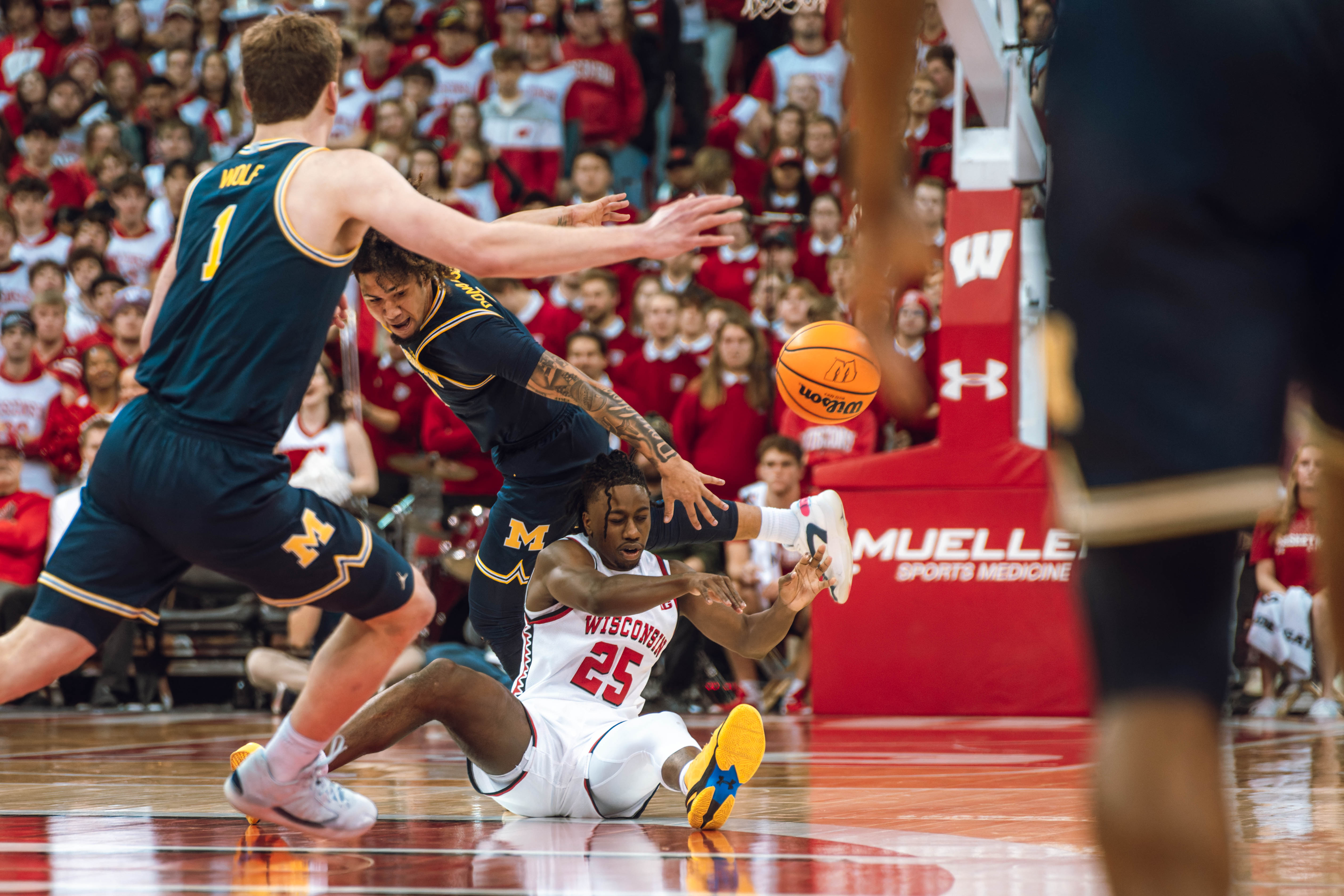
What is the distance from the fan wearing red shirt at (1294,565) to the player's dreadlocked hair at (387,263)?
5.80m

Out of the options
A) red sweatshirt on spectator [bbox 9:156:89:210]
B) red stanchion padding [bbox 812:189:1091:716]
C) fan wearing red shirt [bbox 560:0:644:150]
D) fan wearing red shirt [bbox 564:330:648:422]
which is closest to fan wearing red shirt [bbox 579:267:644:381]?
fan wearing red shirt [bbox 564:330:648:422]

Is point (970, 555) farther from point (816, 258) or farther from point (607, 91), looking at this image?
point (607, 91)

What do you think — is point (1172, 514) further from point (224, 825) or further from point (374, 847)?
point (224, 825)

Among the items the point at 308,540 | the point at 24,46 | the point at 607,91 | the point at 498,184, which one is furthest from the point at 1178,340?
the point at 24,46

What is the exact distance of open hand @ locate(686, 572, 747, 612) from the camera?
14.2 ft

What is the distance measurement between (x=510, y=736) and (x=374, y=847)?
60 centimetres

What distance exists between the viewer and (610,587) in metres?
4.58

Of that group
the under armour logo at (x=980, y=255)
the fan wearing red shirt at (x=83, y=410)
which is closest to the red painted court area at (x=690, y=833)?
the under armour logo at (x=980, y=255)

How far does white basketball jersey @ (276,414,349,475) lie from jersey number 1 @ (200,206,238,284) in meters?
5.87

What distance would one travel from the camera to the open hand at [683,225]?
11.4ft

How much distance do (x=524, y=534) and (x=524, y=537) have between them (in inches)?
0.5

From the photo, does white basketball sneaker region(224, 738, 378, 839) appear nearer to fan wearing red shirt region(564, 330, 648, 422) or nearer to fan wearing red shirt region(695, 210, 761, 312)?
fan wearing red shirt region(564, 330, 648, 422)

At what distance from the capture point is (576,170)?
12.0 meters

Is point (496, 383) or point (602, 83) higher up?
point (602, 83)
